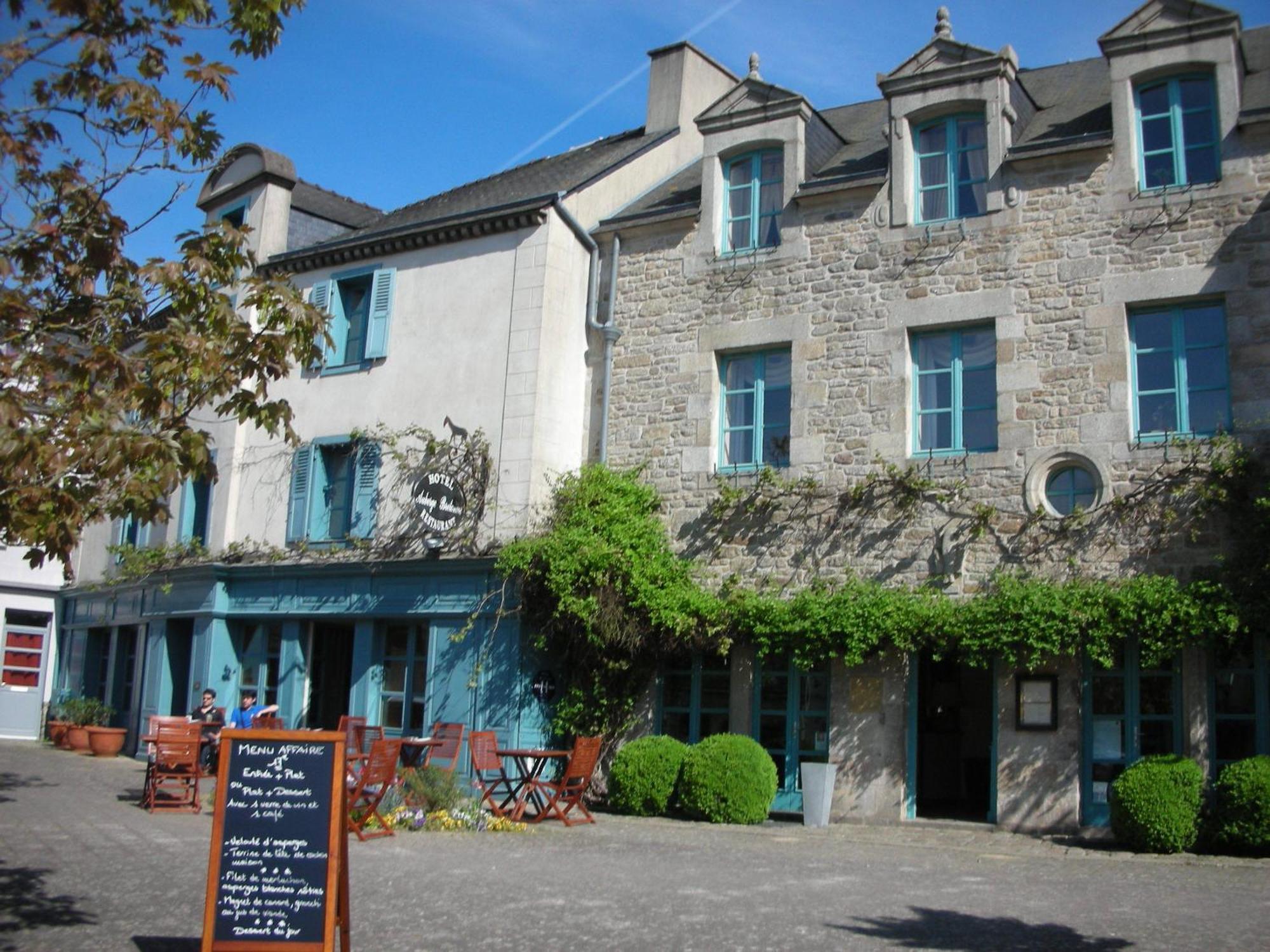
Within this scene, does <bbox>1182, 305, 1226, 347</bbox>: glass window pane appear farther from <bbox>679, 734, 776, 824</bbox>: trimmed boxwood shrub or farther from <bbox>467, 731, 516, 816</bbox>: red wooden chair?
<bbox>467, 731, 516, 816</bbox>: red wooden chair

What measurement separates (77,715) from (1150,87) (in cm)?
1854

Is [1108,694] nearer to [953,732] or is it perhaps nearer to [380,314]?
[953,732]

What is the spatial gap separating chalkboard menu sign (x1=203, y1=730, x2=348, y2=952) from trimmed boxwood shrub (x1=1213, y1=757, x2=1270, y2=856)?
7.89m

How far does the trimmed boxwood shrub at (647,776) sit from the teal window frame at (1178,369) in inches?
226

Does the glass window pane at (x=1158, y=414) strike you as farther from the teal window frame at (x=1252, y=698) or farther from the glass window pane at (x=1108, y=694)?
the glass window pane at (x=1108, y=694)

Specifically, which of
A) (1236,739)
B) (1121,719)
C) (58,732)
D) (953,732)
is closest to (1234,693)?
(1236,739)

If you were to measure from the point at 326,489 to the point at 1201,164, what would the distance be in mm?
11588

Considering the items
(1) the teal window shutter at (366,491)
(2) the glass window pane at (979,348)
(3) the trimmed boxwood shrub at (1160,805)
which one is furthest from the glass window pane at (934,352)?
(1) the teal window shutter at (366,491)

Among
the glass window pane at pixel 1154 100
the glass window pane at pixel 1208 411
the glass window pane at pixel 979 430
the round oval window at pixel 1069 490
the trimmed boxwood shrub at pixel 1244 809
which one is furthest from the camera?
the glass window pane at pixel 979 430

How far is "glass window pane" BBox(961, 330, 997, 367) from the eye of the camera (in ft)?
45.4

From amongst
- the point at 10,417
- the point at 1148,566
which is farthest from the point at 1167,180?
the point at 10,417

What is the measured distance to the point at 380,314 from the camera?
17.8m

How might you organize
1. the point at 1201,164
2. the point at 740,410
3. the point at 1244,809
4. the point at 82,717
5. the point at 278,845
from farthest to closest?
the point at 82,717
the point at 740,410
the point at 1201,164
the point at 1244,809
the point at 278,845

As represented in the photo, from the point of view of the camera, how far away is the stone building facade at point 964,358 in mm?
12641
